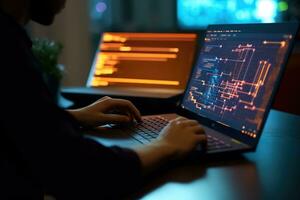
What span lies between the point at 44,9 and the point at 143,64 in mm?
896

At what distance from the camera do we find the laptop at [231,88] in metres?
0.92

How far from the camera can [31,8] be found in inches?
35.1

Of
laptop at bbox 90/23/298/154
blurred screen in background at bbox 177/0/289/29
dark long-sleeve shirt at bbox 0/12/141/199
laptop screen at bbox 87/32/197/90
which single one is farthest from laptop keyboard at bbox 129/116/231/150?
blurred screen in background at bbox 177/0/289/29

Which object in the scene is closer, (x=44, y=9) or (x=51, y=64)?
(x=44, y=9)

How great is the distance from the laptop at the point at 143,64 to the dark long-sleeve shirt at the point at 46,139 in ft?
2.67

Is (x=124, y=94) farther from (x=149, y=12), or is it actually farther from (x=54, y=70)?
(x=149, y=12)

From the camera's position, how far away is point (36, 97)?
0.71 metres

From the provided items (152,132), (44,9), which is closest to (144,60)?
(152,132)

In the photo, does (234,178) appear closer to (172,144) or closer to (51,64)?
(172,144)

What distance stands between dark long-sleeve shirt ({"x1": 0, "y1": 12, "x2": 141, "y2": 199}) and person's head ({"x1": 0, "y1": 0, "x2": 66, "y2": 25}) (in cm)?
10

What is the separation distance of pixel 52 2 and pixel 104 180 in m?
0.37

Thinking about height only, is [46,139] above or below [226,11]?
below

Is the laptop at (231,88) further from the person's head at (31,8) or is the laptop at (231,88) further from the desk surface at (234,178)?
the person's head at (31,8)

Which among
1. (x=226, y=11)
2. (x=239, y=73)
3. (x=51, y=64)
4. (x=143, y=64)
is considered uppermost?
(x=226, y=11)
